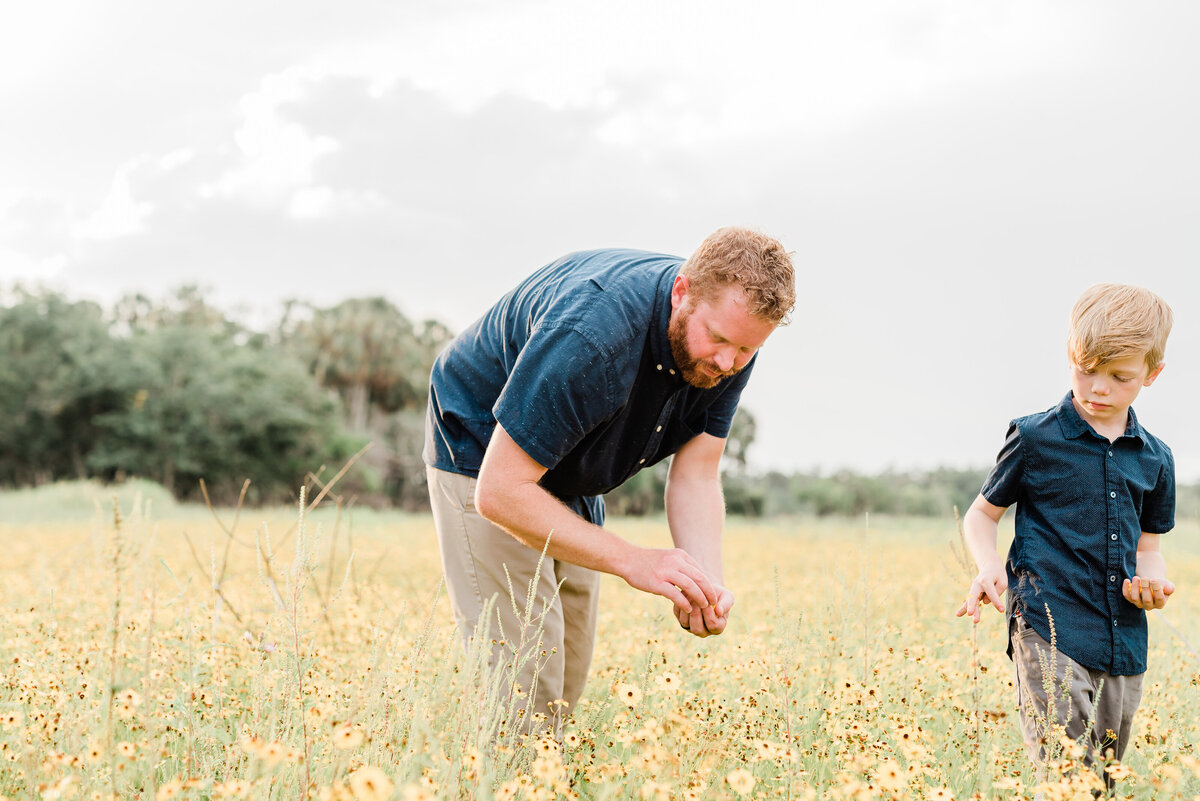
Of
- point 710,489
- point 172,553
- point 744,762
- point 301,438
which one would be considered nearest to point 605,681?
point 710,489

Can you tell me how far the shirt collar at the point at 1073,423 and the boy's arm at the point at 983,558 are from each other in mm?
362

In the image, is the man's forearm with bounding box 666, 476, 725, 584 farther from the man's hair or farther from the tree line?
the tree line

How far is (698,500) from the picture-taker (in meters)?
3.66

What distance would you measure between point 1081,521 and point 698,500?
135 centimetres

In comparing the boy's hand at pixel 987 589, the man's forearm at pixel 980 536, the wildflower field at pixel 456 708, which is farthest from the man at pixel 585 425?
the man's forearm at pixel 980 536

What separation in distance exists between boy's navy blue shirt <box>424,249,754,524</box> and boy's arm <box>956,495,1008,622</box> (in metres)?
0.98

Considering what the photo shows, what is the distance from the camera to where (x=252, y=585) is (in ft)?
24.5

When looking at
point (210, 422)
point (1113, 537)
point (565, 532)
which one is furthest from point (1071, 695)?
point (210, 422)

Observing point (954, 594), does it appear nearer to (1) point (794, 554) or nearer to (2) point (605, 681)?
(2) point (605, 681)

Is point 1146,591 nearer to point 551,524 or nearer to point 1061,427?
point 1061,427

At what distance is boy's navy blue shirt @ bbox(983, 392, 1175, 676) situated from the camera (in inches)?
119

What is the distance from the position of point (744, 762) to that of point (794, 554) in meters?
10.7

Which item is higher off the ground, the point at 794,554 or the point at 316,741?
the point at 316,741

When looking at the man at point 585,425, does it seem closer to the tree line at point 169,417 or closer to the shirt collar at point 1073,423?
the shirt collar at point 1073,423
